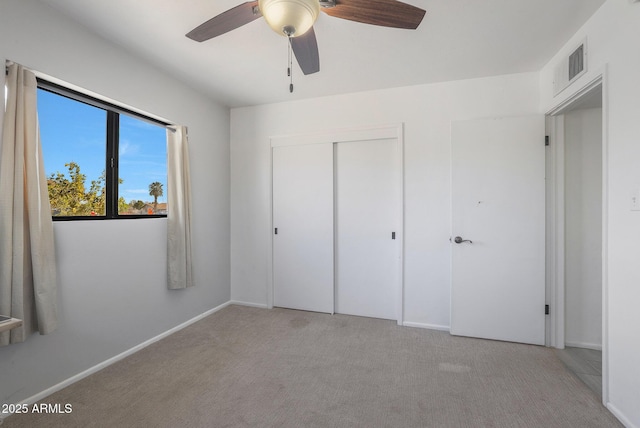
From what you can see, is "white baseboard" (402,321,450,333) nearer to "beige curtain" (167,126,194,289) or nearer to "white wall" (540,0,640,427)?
"white wall" (540,0,640,427)

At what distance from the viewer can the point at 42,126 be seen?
188 centimetres

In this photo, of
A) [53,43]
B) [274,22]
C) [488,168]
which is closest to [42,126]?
[53,43]

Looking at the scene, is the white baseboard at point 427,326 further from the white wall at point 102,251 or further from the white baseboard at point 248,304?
the white wall at point 102,251

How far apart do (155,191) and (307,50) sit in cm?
197

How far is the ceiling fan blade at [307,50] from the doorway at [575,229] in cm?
210

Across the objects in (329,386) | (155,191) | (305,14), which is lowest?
(329,386)

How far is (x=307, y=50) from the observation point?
1679 millimetres

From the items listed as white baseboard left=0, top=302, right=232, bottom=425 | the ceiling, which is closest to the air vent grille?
the ceiling

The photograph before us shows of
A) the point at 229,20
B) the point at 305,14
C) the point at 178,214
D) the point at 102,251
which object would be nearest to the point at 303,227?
the point at 178,214

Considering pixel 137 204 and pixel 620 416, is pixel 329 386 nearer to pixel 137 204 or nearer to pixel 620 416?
pixel 620 416

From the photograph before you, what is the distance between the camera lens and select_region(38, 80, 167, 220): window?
1939 mm

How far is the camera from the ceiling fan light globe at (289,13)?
125 centimetres

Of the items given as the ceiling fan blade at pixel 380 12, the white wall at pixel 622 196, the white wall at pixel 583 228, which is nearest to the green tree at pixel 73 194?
the ceiling fan blade at pixel 380 12

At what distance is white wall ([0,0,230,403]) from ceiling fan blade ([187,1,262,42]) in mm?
1034
